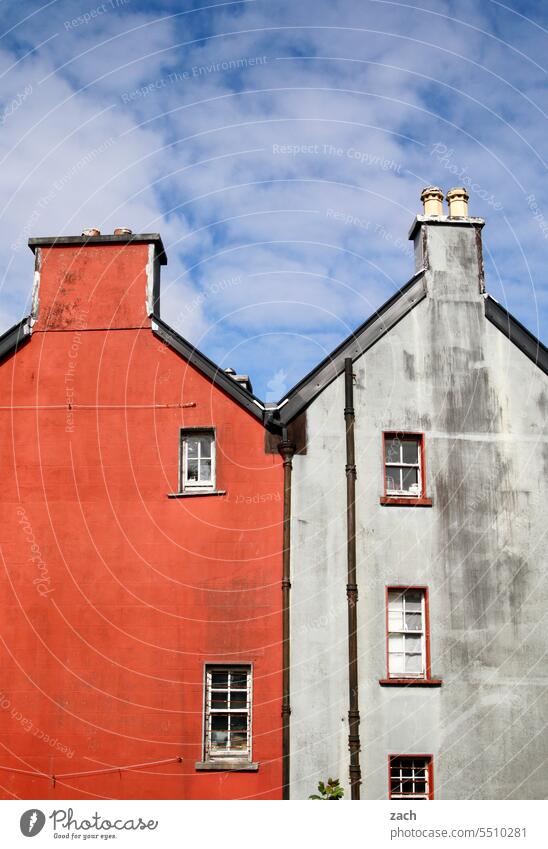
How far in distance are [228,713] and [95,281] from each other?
10.8m

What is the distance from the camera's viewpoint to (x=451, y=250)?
24406mm

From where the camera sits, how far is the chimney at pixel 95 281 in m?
23.9

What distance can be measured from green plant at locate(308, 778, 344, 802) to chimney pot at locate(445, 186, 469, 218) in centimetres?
1403

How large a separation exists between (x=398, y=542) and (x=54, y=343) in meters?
9.56

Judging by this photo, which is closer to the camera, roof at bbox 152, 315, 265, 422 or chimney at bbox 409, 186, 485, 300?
roof at bbox 152, 315, 265, 422

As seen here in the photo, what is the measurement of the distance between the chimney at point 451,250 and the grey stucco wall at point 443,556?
0.05 m

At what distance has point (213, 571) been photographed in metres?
22.2

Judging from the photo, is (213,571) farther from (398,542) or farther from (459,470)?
(459,470)

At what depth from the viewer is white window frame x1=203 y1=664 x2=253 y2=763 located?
21.3 m

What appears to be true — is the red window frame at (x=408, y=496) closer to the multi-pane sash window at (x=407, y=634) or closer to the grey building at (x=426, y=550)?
the grey building at (x=426, y=550)

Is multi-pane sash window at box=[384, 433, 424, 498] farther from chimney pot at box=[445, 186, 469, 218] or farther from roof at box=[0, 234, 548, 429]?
chimney pot at box=[445, 186, 469, 218]

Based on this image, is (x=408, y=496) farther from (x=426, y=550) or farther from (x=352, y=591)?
(x=352, y=591)

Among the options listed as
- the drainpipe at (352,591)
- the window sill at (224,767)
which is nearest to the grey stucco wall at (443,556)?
the drainpipe at (352,591)

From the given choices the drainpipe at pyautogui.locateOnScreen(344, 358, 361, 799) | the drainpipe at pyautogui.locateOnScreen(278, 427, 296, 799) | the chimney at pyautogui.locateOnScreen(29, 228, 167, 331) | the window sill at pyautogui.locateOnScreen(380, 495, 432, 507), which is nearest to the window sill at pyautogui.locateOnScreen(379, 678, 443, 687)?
the drainpipe at pyautogui.locateOnScreen(344, 358, 361, 799)
